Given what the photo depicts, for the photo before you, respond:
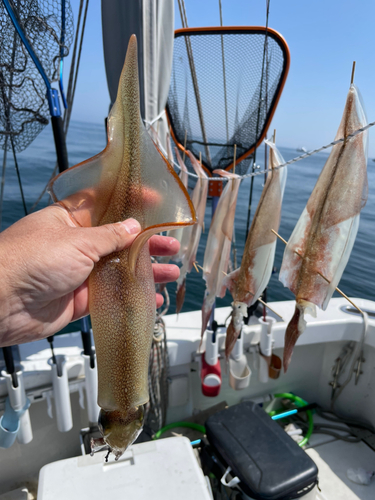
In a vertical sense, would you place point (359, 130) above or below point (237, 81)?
below

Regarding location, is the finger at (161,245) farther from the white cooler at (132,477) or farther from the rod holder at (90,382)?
the white cooler at (132,477)

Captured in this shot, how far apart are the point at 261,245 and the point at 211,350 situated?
1179 millimetres

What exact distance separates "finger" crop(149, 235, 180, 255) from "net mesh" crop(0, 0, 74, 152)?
107 cm

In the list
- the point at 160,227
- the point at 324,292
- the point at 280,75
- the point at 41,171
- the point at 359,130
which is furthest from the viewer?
the point at 41,171

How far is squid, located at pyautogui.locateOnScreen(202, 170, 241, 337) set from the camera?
2008 millimetres

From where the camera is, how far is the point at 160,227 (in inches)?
→ 34.9

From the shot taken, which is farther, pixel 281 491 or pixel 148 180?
pixel 281 491

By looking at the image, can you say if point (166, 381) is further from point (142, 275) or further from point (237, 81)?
point (237, 81)

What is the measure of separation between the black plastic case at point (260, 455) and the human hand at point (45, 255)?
5.59ft

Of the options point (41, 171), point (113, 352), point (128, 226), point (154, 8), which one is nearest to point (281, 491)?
point (113, 352)

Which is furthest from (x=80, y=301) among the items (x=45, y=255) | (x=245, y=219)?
(x=245, y=219)

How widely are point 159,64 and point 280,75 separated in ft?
2.73

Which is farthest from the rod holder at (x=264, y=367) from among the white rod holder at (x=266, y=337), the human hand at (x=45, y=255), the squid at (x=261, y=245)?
the human hand at (x=45, y=255)

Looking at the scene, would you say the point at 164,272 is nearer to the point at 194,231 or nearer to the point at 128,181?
the point at 194,231
